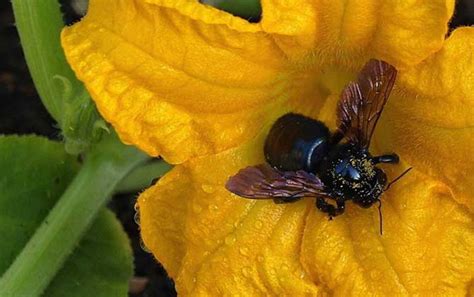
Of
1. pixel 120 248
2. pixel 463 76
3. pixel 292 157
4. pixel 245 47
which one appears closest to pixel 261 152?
pixel 292 157

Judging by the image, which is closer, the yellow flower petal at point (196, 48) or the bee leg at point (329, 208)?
the yellow flower petal at point (196, 48)

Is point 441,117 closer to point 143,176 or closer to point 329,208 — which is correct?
point 329,208

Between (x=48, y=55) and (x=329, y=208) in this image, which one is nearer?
(x=329, y=208)

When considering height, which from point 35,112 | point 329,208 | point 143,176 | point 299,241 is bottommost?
point 35,112

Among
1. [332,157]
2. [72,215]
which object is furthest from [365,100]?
[72,215]

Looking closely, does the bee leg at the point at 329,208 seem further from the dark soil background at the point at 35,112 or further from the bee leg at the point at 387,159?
the dark soil background at the point at 35,112

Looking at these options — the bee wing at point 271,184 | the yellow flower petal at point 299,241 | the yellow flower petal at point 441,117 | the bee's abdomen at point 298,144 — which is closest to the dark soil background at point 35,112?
the yellow flower petal at point 299,241

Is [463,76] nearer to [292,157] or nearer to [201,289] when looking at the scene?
[292,157]
